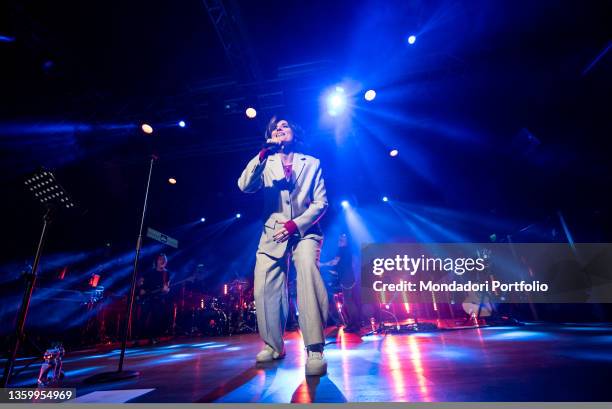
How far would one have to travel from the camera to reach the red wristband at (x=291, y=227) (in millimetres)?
2131

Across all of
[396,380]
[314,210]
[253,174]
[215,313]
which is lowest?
[396,380]

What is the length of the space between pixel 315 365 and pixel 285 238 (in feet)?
2.93

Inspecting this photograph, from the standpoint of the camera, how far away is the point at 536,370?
1.71 meters

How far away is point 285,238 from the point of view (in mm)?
2199

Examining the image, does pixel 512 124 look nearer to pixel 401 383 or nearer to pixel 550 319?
pixel 550 319

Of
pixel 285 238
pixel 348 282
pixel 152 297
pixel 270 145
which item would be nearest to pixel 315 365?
pixel 285 238

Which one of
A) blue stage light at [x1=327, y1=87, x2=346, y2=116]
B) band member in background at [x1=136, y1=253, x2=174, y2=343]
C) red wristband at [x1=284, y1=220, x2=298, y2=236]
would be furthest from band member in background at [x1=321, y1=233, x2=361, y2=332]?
band member in background at [x1=136, y1=253, x2=174, y2=343]

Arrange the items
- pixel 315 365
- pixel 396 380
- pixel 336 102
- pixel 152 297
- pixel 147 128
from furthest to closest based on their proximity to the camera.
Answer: pixel 152 297
pixel 336 102
pixel 147 128
pixel 315 365
pixel 396 380

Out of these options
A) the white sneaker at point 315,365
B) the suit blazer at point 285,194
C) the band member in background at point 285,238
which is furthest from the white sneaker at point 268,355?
the suit blazer at point 285,194

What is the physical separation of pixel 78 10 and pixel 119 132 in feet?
7.77

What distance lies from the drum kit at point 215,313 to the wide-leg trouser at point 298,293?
19.6ft

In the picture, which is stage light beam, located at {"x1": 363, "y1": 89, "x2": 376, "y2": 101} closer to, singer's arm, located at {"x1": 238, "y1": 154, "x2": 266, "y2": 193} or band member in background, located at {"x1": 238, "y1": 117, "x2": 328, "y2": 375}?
band member in background, located at {"x1": 238, "y1": 117, "x2": 328, "y2": 375}

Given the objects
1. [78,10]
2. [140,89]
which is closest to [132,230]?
[140,89]

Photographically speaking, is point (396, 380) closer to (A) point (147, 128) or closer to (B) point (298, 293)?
(B) point (298, 293)
